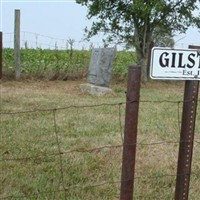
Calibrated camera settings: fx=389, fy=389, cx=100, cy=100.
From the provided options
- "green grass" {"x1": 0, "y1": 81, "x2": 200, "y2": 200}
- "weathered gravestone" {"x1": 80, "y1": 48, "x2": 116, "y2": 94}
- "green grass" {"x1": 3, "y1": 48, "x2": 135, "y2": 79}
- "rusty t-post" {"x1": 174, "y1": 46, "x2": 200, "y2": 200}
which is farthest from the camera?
"green grass" {"x1": 3, "y1": 48, "x2": 135, "y2": 79}

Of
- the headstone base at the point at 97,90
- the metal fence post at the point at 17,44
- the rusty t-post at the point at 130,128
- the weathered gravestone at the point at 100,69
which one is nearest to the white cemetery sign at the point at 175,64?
the rusty t-post at the point at 130,128

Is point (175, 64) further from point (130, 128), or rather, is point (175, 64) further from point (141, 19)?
point (141, 19)

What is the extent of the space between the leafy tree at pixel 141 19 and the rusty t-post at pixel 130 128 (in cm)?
740

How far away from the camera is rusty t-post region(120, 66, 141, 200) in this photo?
7.21 feet

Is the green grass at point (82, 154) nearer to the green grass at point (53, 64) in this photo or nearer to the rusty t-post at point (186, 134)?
the rusty t-post at point (186, 134)

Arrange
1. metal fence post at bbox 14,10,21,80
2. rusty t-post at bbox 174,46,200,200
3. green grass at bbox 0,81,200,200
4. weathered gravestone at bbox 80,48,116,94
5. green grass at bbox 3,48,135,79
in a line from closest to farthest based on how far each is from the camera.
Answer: rusty t-post at bbox 174,46,200,200, green grass at bbox 0,81,200,200, weathered gravestone at bbox 80,48,116,94, metal fence post at bbox 14,10,21,80, green grass at bbox 3,48,135,79

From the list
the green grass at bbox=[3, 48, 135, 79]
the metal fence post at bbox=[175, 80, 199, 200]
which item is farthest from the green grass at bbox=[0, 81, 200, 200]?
the green grass at bbox=[3, 48, 135, 79]

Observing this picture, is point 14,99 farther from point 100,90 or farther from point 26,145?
Answer: point 26,145

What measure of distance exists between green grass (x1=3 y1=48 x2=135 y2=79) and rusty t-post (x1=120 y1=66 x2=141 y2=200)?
25.7 feet

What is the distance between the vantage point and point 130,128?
7.34ft

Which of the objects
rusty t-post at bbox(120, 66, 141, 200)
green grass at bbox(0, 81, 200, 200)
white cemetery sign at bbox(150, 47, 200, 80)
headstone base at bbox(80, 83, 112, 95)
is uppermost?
white cemetery sign at bbox(150, 47, 200, 80)

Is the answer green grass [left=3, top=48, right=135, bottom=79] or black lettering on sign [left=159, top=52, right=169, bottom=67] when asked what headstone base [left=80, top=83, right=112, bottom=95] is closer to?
green grass [left=3, top=48, right=135, bottom=79]

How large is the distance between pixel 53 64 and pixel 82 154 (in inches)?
262

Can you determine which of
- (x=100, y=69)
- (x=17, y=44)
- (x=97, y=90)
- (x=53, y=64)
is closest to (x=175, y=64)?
(x=97, y=90)
